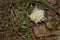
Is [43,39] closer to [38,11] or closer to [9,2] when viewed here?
[38,11]

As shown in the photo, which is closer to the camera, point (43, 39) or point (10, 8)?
point (43, 39)

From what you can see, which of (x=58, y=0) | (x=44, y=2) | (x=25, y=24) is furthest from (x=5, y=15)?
(x=58, y=0)

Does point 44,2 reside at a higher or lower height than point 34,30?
higher

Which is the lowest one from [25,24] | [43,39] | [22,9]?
[43,39]
